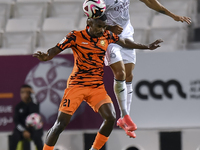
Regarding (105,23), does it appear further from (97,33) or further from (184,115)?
(184,115)

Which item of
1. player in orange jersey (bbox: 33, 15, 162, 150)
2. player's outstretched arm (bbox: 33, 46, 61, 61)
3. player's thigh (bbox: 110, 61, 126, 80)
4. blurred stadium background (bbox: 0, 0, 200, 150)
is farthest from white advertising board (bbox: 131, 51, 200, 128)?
player's outstretched arm (bbox: 33, 46, 61, 61)

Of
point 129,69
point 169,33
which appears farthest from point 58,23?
point 129,69

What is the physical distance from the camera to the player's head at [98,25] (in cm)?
466

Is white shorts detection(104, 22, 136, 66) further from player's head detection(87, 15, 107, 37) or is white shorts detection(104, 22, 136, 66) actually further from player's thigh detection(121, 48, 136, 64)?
player's head detection(87, 15, 107, 37)

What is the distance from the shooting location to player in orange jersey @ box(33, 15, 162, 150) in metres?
4.77

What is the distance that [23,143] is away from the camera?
6.42m

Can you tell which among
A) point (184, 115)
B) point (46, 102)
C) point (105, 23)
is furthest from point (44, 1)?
point (105, 23)

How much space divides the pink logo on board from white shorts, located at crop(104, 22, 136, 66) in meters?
1.35

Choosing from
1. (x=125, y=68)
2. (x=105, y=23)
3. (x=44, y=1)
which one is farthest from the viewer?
(x=44, y=1)

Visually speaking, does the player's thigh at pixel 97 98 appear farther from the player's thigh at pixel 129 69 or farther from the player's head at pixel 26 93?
the player's head at pixel 26 93

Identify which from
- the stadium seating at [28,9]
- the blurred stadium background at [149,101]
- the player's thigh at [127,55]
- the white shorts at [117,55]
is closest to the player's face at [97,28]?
the white shorts at [117,55]

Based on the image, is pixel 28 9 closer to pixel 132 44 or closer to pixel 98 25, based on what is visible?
pixel 132 44

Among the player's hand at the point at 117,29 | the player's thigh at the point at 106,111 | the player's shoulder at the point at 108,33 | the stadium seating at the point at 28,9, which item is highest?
the stadium seating at the point at 28,9

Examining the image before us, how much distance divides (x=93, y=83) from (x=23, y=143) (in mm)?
2045
